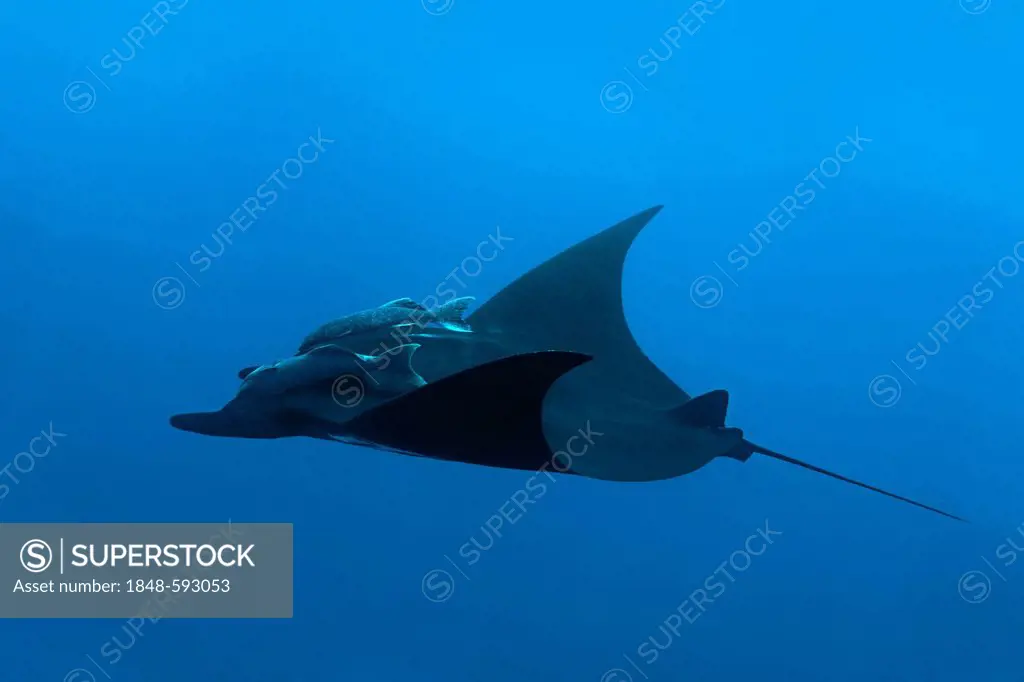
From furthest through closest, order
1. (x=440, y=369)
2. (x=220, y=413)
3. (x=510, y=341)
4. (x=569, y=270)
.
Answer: (x=569, y=270) → (x=510, y=341) → (x=440, y=369) → (x=220, y=413)

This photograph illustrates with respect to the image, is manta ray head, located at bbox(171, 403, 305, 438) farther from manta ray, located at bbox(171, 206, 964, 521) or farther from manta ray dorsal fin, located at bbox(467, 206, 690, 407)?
manta ray dorsal fin, located at bbox(467, 206, 690, 407)

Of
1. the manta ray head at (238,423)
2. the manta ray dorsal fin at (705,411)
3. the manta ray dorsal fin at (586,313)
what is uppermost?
the manta ray dorsal fin at (586,313)

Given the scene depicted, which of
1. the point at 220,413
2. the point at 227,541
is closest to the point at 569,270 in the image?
the point at 220,413

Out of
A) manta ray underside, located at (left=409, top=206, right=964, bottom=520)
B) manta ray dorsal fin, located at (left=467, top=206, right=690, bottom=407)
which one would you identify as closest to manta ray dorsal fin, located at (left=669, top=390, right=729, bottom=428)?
manta ray underside, located at (left=409, top=206, right=964, bottom=520)

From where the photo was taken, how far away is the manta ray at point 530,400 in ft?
10.1

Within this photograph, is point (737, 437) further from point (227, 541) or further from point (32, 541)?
point (32, 541)

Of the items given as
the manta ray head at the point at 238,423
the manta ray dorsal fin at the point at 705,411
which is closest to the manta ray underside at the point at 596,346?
the manta ray dorsal fin at the point at 705,411

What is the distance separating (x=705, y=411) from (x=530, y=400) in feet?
3.59

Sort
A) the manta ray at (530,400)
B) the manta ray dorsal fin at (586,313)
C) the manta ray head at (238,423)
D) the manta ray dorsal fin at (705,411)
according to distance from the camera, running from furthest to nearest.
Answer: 1. the manta ray dorsal fin at (586,313)
2. the manta ray dorsal fin at (705,411)
3. the manta ray head at (238,423)
4. the manta ray at (530,400)

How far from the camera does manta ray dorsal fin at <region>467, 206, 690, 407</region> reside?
14.8ft

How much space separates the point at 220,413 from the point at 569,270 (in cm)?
229

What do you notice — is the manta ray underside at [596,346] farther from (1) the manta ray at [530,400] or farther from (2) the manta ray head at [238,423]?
(2) the manta ray head at [238,423]

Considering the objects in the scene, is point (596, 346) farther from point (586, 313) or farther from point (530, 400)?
point (530, 400)

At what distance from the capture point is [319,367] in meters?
3.33
